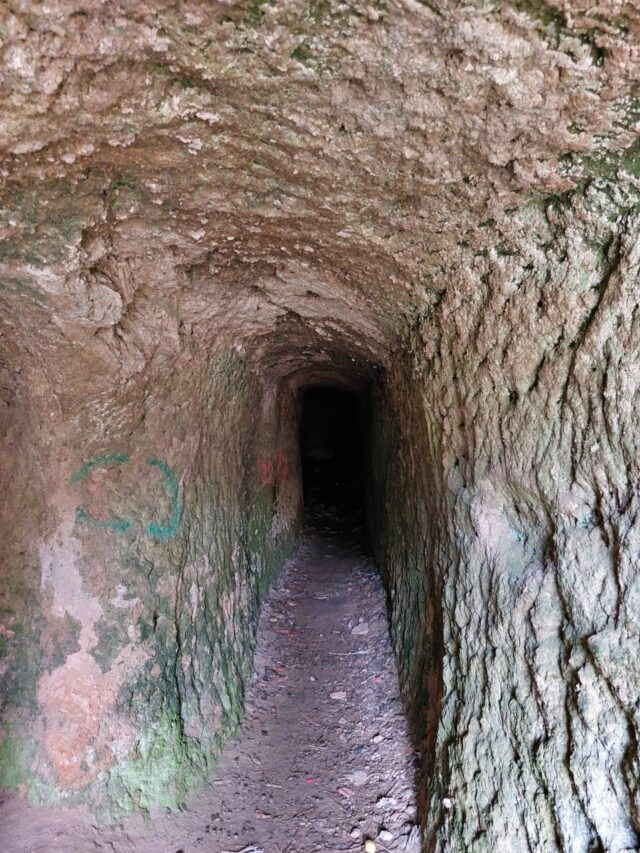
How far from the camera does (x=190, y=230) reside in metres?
2.72

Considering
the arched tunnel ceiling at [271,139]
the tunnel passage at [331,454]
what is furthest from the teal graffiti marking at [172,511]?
the tunnel passage at [331,454]

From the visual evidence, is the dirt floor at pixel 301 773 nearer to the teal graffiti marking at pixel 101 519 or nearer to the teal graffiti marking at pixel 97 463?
the teal graffiti marking at pixel 101 519

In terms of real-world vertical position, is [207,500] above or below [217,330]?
below

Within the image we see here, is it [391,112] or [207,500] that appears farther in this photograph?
[207,500]

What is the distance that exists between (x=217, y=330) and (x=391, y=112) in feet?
6.55

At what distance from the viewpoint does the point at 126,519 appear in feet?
10.6

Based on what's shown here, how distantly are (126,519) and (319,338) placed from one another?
228 centimetres

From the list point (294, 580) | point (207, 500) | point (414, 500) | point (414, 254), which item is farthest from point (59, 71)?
point (294, 580)

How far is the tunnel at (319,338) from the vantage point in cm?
177

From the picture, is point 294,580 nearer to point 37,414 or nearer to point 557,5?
point 37,414

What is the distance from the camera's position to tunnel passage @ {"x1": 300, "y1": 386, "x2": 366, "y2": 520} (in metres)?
10.9

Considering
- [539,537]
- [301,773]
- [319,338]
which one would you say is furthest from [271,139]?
[301,773]

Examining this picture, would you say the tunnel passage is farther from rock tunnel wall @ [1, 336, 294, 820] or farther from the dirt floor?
rock tunnel wall @ [1, 336, 294, 820]

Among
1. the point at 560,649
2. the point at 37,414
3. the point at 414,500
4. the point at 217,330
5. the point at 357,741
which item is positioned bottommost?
the point at 357,741
